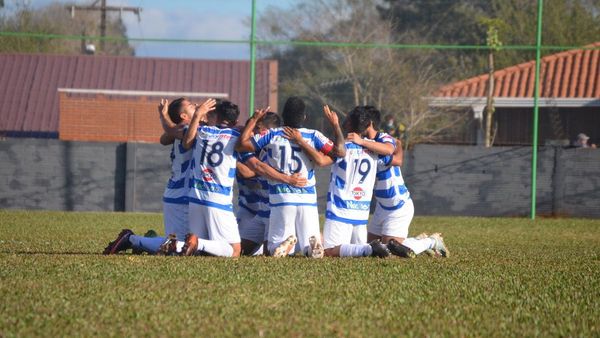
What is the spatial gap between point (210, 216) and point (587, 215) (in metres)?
15.4

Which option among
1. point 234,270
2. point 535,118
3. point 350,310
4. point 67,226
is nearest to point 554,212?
point 535,118

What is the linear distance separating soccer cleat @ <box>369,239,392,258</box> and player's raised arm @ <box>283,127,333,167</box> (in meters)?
1.01

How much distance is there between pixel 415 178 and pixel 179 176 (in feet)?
45.5

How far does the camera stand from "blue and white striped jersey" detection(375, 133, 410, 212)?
Result: 483 inches

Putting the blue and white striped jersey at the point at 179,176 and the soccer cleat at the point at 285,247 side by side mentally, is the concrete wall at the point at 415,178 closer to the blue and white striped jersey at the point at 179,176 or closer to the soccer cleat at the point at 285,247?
the blue and white striped jersey at the point at 179,176

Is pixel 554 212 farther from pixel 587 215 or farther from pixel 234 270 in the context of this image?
pixel 234 270

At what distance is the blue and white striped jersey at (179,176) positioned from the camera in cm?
1158

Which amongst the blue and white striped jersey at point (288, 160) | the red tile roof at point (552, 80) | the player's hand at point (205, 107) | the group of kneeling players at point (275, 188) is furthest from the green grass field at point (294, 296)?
the red tile roof at point (552, 80)

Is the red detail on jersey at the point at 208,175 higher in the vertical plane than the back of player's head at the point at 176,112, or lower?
lower

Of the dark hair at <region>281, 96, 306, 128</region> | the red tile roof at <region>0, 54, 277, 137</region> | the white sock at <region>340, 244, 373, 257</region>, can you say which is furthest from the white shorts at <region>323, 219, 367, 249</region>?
the red tile roof at <region>0, 54, 277, 137</region>

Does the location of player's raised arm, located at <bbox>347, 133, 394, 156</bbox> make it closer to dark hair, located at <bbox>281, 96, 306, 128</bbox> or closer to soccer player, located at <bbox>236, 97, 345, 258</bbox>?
soccer player, located at <bbox>236, 97, 345, 258</bbox>

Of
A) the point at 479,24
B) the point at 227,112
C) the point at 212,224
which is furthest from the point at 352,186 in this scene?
the point at 479,24

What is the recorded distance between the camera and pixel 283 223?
447 inches

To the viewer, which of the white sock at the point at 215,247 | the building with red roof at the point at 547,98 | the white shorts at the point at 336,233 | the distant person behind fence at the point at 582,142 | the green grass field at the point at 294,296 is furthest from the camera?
the building with red roof at the point at 547,98
